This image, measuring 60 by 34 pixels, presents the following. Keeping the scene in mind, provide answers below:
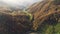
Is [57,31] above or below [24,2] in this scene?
below

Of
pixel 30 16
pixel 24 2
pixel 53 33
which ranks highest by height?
pixel 24 2

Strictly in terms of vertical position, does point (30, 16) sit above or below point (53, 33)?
above

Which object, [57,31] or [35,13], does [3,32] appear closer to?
[35,13]

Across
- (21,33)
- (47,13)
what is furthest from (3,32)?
(47,13)

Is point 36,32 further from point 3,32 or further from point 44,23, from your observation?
point 3,32

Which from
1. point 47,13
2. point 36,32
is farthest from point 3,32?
point 47,13
